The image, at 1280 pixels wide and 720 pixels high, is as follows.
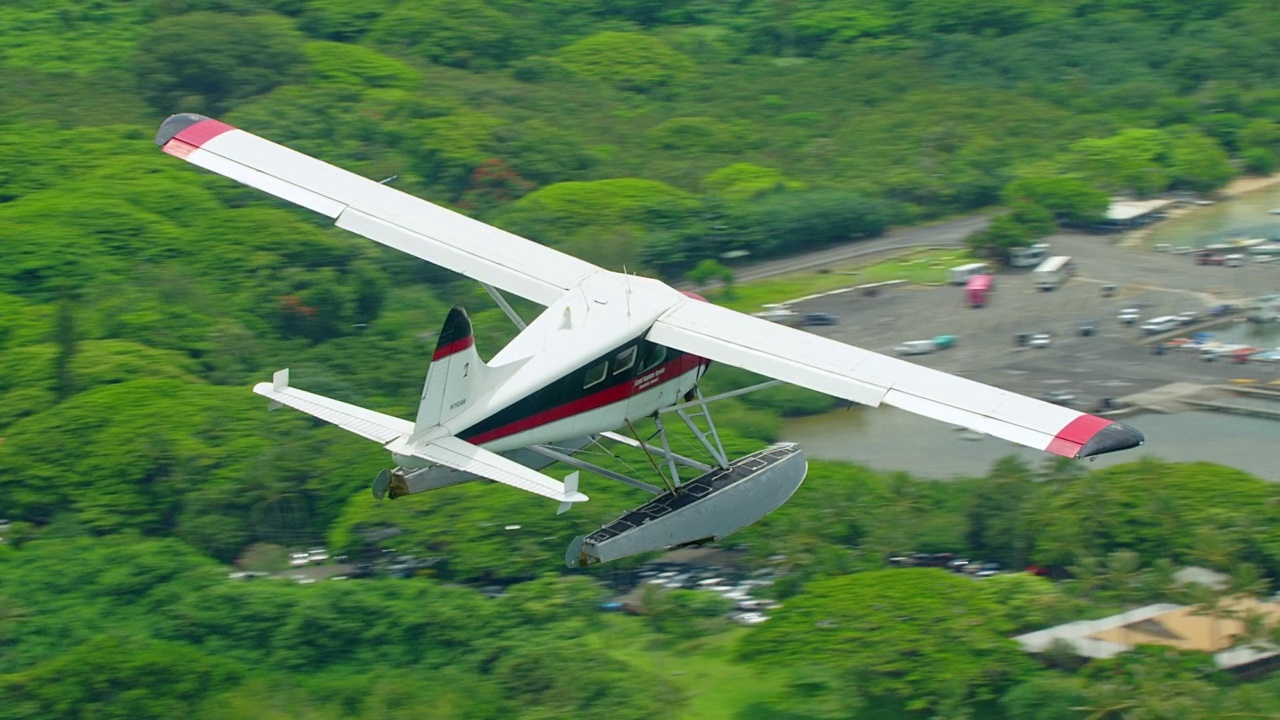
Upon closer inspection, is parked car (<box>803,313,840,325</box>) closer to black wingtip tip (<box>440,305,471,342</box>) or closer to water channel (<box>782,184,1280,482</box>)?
water channel (<box>782,184,1280,482</box>)

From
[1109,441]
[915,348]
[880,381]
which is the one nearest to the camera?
[1109,441]

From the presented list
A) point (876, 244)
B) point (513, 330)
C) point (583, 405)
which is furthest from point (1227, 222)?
point (583, 405)

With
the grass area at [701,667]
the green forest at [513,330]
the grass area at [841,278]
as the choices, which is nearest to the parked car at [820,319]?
the grass area at [841,278]

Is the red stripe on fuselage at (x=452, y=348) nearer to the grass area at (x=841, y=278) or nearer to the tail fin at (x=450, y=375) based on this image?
the tail fin at (x=450, y=375)

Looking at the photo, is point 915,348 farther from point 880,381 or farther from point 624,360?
point 880,381

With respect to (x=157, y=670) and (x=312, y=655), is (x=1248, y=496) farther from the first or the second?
(x=157, y=670)
